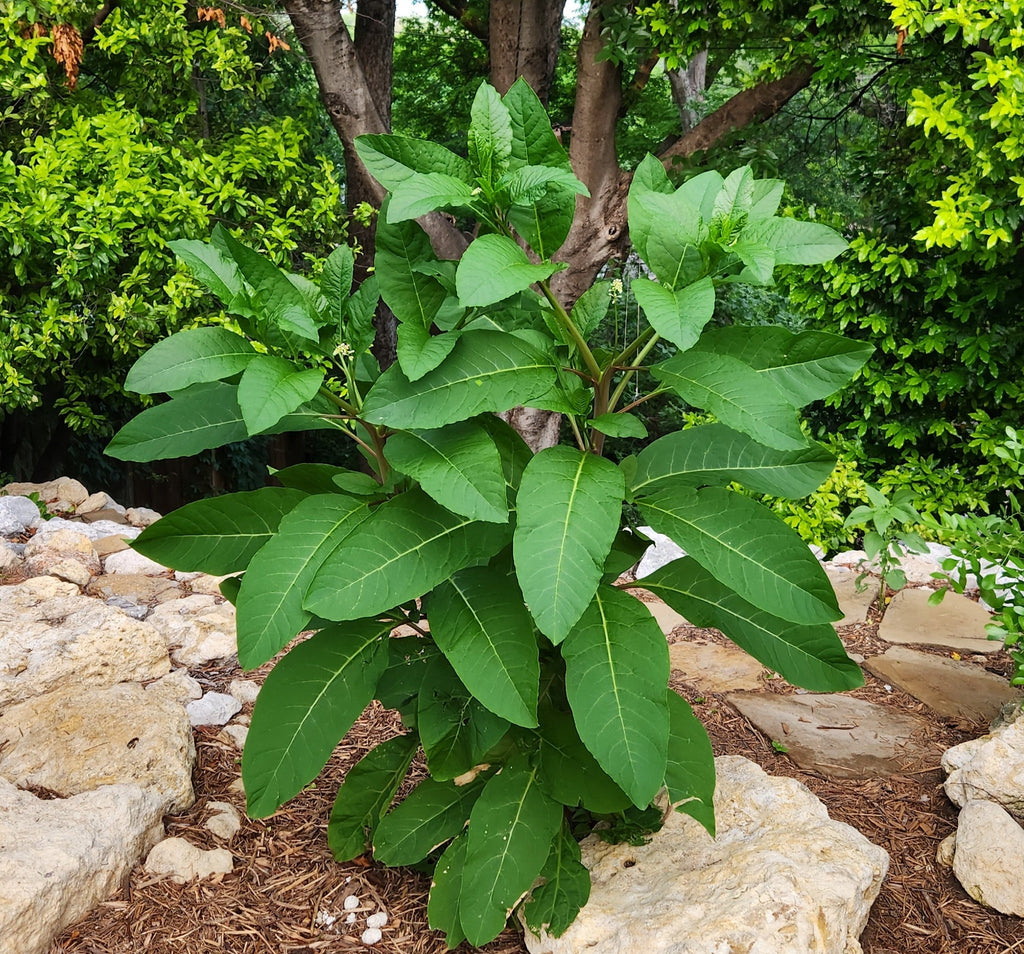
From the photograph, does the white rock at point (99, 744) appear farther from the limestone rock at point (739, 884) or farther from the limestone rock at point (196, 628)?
the limestone rock at point (739, 884)

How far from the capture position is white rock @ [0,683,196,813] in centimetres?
212

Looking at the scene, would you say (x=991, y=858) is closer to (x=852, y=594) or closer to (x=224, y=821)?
(x=224, y=821)

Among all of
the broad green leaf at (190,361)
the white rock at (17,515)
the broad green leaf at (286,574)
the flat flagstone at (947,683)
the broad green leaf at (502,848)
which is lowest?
the flat flagstone at (947,683)

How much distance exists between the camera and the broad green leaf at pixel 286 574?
151 centimetres

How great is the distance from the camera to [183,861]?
6.53 ft

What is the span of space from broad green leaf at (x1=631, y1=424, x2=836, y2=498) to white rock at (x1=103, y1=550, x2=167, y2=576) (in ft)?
11.0

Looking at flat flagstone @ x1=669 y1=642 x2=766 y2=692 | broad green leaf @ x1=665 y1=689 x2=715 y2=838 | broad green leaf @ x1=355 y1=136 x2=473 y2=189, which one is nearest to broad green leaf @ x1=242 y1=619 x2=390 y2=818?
broad green leaf @ x1=665 y1=689 x2=715 y2=838

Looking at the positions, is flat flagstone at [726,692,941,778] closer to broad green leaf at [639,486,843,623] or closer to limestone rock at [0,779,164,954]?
broad green leaf at [639,486,843,623]

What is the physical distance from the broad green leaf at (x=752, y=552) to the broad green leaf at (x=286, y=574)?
625mm

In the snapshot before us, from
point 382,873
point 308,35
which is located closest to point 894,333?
point 308,35

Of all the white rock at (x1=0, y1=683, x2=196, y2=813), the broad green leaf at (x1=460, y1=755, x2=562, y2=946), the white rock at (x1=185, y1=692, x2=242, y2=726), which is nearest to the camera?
the broad green leaf at (x1=460, y1=755, x2=562, y2=946)

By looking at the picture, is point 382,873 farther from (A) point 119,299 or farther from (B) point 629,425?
(A) point 119,299

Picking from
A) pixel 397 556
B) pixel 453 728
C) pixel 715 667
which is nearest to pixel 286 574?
pixel 397 556

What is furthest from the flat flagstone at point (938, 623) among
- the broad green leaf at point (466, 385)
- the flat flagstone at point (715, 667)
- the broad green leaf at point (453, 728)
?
the broad green leaf at point (466, 385)
